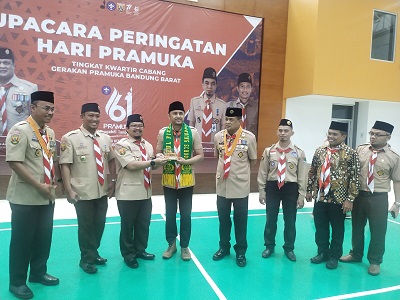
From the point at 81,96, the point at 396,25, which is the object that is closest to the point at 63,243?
the point at 81,96

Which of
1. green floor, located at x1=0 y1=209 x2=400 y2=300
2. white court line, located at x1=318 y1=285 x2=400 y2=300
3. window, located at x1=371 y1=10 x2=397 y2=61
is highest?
window, located at x1=371 y1=10 x2=397 y2=61

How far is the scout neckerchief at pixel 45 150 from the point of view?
2686 mm

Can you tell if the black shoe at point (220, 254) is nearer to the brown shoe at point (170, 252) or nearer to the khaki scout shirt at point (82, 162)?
the brown shoe at point (170, 252)

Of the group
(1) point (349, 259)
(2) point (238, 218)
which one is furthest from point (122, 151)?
(1) point (349, 259)

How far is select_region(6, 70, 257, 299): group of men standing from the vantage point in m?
2.62

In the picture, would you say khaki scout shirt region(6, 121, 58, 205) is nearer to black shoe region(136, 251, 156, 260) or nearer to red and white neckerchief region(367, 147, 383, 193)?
black shoe region(136, 251, 156, 260)

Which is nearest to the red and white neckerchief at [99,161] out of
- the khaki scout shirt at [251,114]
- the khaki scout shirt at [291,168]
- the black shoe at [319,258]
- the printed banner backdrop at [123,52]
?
the khaki scout shirt at [291,168]

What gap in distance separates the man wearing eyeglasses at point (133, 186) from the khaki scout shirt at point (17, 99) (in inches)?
210

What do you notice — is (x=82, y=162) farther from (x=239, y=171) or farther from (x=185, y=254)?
(x=239, y=171)

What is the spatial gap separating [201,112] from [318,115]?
4.04 m

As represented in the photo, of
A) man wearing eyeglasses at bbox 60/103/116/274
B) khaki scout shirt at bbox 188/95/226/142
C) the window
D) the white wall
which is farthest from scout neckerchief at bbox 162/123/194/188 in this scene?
the window

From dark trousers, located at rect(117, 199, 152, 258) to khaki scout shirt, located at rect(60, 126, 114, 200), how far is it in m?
0.32

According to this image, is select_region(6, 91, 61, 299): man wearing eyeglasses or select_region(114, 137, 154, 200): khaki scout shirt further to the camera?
select_region(114, 137, 154, 200): khaki scout shirt

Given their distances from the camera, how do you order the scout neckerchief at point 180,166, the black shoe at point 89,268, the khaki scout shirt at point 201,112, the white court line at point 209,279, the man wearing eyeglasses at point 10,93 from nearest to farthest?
1. the white court line at point 209,279
2. the black shoe at point 89,268
3. the scout neckerchief at point 180,166
4. the man wearing eyeglasses at point 10,93
5. the khaki scout shirt at point 201,112
